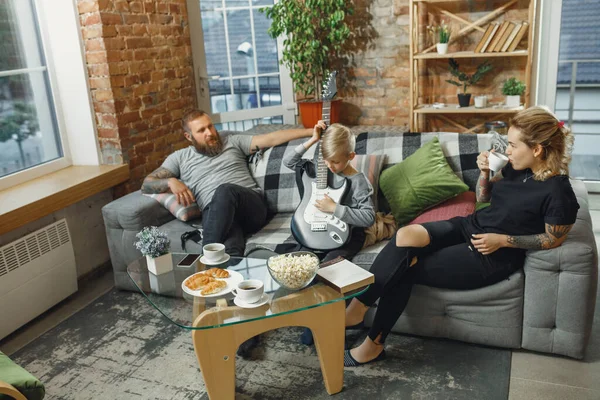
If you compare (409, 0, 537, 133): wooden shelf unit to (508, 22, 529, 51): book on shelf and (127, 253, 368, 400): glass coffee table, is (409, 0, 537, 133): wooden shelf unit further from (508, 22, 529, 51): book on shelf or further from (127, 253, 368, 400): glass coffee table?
(127, 253, 368, 400): glass coffee table

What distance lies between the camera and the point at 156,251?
2.37m

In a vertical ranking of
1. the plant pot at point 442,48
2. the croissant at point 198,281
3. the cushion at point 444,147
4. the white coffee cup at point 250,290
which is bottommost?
the croissant at point 198,281

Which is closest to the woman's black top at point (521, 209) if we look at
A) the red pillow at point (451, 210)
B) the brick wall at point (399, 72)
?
the red pillow at point (451, 210)

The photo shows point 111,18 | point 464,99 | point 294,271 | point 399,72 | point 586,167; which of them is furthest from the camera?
point 586,167

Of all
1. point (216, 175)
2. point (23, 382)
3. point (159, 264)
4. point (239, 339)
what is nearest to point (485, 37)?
point (216, 175)

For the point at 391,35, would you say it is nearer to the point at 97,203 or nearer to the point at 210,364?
the point at 97,203

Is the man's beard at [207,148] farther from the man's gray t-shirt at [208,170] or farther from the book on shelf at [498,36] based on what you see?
the book on shelf at [498,36]

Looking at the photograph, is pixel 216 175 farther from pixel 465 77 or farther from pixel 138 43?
pixel 465 77

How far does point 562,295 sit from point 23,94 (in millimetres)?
3001

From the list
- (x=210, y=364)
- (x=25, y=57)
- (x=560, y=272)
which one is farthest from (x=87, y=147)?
(x=560, y=272)

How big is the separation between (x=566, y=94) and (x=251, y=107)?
9.17 ft

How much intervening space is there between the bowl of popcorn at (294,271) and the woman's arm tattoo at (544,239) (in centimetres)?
82

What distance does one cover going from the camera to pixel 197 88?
4.27 metres

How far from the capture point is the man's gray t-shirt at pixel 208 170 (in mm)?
3168
